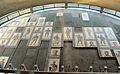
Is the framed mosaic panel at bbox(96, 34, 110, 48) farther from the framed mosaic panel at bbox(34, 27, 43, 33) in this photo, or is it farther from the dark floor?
the framed mosaic panel at bbox(34, 27, 43, 33)

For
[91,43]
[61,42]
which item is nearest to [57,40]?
[61,42]

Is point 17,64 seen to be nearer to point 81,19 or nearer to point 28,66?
point 28,66

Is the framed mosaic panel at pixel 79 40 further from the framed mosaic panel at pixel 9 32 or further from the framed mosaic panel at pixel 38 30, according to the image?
the framed mosaic panel at pixel 9 32

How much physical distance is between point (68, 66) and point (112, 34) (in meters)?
5.92

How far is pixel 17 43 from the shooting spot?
11.5 m

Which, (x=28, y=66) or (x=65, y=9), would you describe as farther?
(x=65, y=9)

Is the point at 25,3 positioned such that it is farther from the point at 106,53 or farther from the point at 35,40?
the point at 106,53

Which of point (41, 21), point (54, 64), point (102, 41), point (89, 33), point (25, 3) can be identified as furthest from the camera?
point (41, 21)

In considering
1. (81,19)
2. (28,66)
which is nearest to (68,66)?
(28,66)

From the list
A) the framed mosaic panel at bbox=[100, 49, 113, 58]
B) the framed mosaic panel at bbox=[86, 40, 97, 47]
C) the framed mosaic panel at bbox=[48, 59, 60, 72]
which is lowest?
the framed mosaic panel at bbox=[48, 59, 60, 72]

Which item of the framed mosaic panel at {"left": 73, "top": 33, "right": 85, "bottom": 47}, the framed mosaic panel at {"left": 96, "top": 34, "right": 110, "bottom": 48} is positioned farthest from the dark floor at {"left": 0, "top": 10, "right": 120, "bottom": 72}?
the framed mosaic panel at {"left": 96, "top": 34, "right": 110, "bottom": 48}

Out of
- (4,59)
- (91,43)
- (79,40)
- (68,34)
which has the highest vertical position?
(68,34)

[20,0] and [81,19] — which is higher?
[81,19]

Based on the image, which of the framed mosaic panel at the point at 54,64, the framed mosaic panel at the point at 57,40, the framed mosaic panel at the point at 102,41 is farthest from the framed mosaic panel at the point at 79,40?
the framed mosaic panel at the point at 54,64
